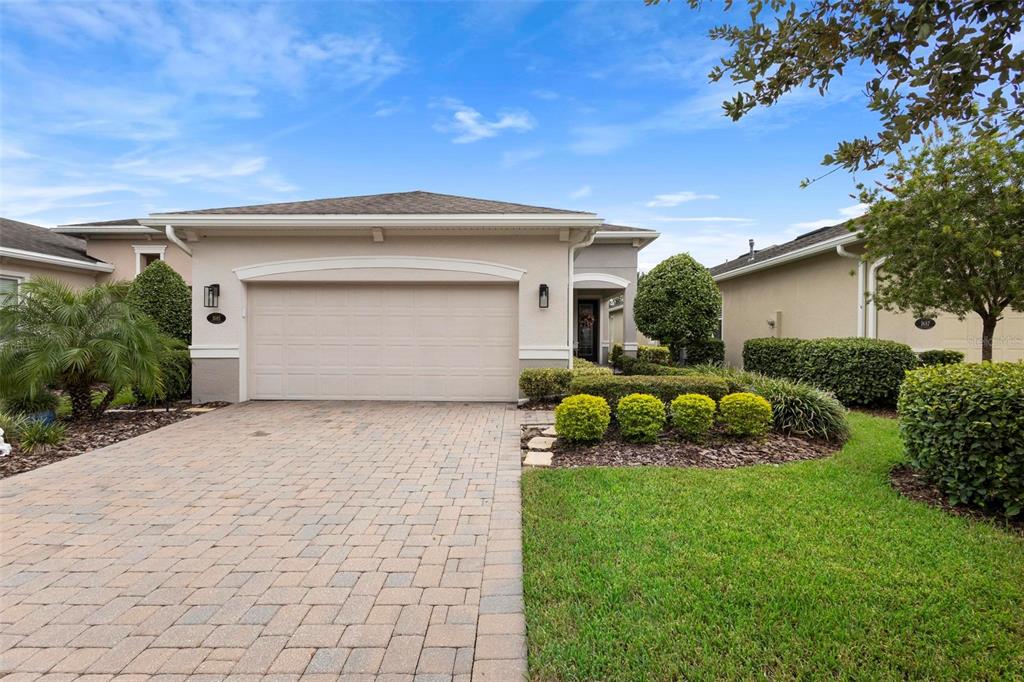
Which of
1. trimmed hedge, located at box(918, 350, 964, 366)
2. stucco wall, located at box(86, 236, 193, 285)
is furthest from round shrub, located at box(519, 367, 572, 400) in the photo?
stucco wall, located at box(86, 236, 193, 285)

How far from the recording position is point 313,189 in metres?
13.4

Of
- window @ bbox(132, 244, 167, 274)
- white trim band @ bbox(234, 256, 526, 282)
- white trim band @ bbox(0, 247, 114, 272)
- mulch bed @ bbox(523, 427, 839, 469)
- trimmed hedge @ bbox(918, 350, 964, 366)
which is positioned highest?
window @ bbox(132, 244, 167, 274)

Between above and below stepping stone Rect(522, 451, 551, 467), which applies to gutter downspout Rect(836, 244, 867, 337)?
above

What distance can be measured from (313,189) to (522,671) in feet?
45.9

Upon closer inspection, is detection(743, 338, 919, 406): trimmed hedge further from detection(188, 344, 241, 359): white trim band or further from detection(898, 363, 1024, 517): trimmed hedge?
detection(188, 344, 241, 359): white trim band

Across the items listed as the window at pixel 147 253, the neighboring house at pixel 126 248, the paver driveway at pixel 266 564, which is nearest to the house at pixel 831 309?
the paver driveway at pixel 266 564

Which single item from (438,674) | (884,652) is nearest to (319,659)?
(438,674)

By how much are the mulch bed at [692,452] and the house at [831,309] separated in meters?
4.08

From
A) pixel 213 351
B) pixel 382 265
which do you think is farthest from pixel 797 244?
pixel 213 351

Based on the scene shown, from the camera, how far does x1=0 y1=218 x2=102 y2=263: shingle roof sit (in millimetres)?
11031

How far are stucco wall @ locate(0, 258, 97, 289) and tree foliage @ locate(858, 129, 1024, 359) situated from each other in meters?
15.3

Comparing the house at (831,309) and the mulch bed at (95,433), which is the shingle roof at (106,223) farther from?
the house at (831,309)

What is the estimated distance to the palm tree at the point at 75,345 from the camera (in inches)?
242

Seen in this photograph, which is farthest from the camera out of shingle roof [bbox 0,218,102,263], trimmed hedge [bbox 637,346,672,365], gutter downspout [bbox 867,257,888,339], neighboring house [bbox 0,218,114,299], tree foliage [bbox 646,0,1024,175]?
trimmed hedge [bbox 637,346,672,365]
